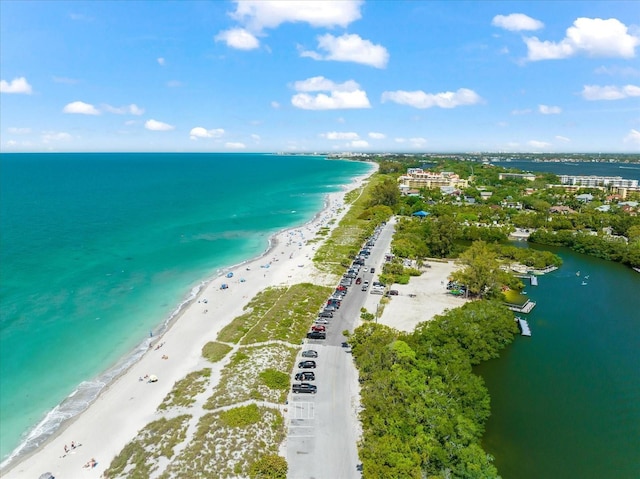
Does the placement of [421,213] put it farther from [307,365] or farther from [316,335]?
[307,365]

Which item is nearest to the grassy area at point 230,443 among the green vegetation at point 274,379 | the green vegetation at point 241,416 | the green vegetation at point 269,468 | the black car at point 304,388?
the green vegetation at point 241,416

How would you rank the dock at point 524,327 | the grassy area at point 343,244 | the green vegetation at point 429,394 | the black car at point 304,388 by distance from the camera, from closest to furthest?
the green vegetation at point 429,394 → the black car at point 304,388 → the dock at point 524,327 → the grassy area at point 343,244

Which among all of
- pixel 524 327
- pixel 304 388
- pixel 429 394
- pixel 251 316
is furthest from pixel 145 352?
pixel 524 327

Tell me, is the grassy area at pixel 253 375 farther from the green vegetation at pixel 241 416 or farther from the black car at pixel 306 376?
the green vegetation at pixel 241 416

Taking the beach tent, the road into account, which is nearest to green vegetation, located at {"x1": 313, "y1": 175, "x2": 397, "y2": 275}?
the beach tent

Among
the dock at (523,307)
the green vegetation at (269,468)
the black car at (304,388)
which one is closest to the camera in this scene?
the green vegetation at (269,468)

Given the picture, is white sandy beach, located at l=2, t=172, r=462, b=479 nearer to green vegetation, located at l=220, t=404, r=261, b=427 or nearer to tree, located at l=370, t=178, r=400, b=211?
green vegetation, located at l=220, t=404, r=261, b=427
